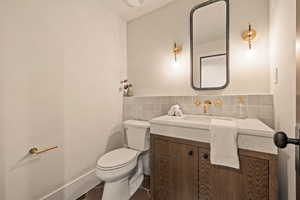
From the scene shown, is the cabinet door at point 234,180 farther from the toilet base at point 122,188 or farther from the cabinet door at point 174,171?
the toilet base at point 122,188

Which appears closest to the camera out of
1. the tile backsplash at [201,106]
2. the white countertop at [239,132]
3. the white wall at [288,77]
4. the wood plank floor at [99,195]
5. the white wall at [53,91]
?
the white wall at [288,77]

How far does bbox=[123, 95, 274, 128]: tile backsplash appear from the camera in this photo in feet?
4.04

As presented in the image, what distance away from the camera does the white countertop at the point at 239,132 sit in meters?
0.85

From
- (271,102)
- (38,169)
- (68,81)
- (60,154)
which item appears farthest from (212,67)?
(38,169)

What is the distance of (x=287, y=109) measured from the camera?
807 millimetres

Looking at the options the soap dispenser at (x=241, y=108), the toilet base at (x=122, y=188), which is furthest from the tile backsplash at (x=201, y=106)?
the toilet base at (x=122, y=188)

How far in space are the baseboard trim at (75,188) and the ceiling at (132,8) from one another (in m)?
2.20

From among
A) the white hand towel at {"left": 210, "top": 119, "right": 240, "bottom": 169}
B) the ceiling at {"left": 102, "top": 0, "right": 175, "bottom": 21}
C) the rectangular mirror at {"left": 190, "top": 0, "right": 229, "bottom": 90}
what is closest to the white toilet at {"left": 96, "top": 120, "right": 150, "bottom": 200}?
the white hand towel at {"left": 210, "top": 119, "right": 240, "bottom": 169}

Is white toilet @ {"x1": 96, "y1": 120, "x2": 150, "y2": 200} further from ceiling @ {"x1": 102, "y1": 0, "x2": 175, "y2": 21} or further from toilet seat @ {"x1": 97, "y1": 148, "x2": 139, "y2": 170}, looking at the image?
ceiling @ {"x1": 102, "y1": 0, "x2": 175, "y2": 21}

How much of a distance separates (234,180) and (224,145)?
254 mm

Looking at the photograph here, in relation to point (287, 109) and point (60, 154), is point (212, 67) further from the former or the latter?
point (60, 154)

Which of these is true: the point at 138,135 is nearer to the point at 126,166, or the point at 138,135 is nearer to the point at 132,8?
the point at 126,166

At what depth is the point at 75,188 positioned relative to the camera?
4.66 feet

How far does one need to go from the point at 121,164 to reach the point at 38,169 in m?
0.71
